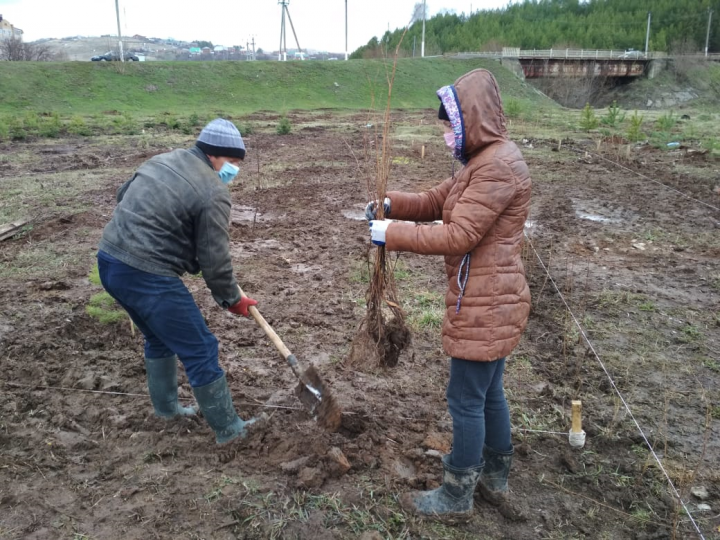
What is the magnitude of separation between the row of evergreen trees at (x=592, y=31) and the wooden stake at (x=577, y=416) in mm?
52359

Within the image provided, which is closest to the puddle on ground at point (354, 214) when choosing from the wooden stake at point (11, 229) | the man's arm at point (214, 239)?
the wooden stake at point (11, 229)

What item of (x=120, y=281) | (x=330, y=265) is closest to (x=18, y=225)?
(x=330, y=265)

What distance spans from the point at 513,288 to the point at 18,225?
23.7 ft

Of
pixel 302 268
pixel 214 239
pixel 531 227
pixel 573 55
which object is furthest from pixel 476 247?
pixel 573 55

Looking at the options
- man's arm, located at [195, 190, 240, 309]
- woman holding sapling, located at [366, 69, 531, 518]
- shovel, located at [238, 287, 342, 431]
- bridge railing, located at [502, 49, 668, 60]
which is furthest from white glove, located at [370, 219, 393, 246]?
bridge railing, located at [502, 49, 668, 60]

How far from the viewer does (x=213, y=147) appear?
113 inches

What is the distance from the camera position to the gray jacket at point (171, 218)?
2734 mm

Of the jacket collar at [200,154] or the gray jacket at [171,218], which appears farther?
the jacket collar at [200,154]

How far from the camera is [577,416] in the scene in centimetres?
313

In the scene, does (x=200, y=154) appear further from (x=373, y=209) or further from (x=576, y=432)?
(x=576, y=432)

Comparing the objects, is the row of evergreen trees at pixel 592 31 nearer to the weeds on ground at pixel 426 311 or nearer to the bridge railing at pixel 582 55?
the bridge railing at pixel 582 55

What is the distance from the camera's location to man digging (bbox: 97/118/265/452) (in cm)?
274

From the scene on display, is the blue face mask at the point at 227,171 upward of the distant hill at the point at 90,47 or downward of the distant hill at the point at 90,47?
downward

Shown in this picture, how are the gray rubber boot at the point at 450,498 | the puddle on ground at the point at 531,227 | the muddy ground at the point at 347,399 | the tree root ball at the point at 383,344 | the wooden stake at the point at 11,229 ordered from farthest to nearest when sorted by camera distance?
1. the puddle on ground at the point at 531,227
2. the wooden stake at the point at 11,229
3. the tree root ball at the point at 383,344
4. the muddy ground at the point at 347,399
5. the gray rubber boot at the point at 450,498
